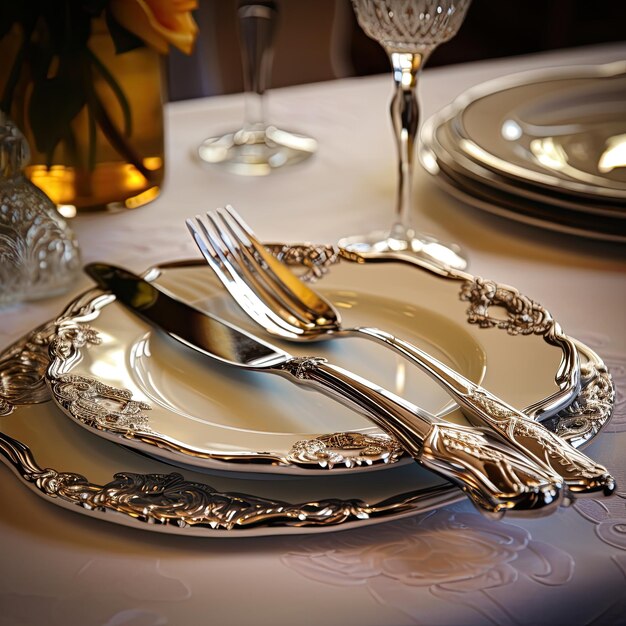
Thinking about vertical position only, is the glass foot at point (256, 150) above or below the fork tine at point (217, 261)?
below

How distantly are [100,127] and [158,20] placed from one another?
0.09m

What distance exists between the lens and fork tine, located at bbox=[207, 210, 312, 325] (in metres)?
0.49

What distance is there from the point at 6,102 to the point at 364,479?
0.42m

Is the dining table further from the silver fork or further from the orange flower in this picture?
the orange flower

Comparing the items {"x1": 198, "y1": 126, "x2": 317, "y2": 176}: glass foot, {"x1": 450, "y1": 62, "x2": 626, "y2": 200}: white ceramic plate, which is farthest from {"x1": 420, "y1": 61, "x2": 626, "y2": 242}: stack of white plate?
{"x1": 198, "y1": 126, "x2": 317, "y2": 176}: glass foot

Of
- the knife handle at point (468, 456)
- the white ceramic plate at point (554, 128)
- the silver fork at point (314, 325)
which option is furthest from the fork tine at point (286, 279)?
the white ceramic plate at point (554, 128)

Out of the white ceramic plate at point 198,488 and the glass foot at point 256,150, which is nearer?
the white ceramic plate at point 198,488

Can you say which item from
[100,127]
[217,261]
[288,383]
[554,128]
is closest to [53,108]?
[100,127]

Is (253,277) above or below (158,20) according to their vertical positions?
below

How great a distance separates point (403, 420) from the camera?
14.0 inches

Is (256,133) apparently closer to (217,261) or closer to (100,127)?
(100,127)

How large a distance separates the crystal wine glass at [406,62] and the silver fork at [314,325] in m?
0.13

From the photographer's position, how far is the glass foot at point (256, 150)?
778 mm

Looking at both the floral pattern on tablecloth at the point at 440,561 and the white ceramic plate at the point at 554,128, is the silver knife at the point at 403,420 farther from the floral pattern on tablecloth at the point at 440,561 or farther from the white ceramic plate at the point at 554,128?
the white ceramic plate at the point at 554,128
